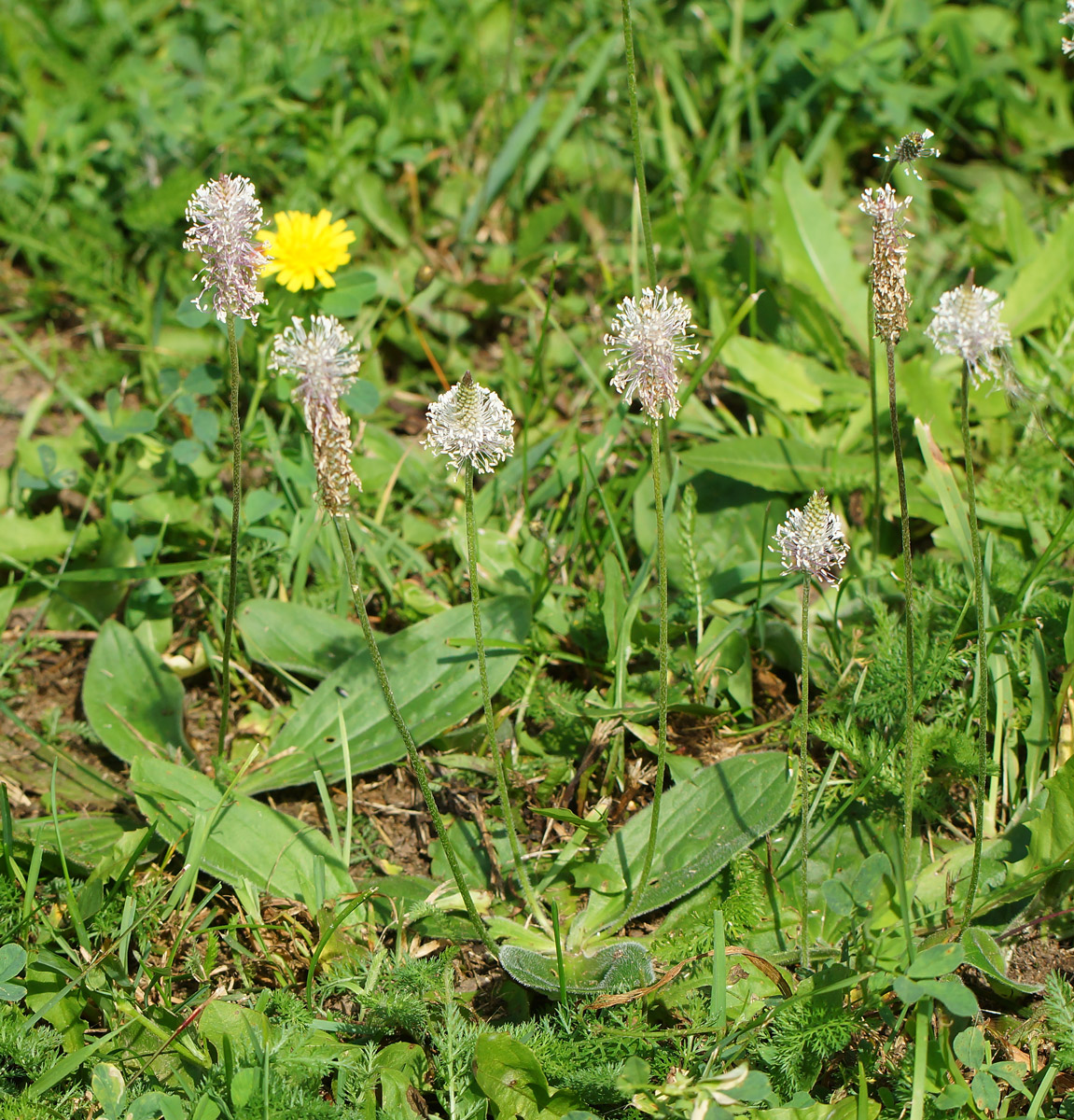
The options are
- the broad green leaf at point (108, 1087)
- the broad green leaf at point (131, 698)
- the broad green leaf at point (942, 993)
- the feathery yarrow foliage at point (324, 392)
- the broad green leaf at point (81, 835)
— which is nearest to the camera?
the feathery yarrow foliage at point (324, 392)

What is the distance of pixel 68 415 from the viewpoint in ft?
12.2

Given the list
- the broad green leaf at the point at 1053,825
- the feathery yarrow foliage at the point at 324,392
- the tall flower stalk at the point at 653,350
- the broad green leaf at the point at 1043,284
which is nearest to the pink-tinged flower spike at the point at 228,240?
the feathery yarrow foliage at the point at 324,392

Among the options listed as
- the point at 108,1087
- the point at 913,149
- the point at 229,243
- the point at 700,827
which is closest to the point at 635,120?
the point at 913,149

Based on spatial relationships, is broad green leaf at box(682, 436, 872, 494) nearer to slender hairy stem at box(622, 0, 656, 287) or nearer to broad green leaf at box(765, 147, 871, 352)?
broad green leaf at box(765, 147, 871, 352)

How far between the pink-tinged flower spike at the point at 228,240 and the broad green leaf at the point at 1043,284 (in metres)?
2.55

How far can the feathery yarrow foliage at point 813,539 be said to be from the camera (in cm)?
192

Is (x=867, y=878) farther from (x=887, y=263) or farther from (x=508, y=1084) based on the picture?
(x=887, y=263)

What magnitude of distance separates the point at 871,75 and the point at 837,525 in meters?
3.11

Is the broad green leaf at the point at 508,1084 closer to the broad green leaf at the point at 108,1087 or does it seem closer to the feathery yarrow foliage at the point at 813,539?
the broad green leaf at the point at 108,1087

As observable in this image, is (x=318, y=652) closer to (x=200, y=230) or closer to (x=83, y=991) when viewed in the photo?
(x=83, y=991)

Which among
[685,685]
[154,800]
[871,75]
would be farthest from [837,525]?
[871,75]

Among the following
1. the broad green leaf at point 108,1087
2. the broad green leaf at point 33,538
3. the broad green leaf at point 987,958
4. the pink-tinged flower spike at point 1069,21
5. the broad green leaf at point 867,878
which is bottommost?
the broad green leaf at point 108,1087

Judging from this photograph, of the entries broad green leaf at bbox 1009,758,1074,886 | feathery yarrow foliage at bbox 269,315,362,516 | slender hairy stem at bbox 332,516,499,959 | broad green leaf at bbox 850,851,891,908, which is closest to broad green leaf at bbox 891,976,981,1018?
broad green leaf at bbox 850,851,891,908

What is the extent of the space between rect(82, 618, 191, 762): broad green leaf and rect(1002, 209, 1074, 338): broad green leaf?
2828mm
